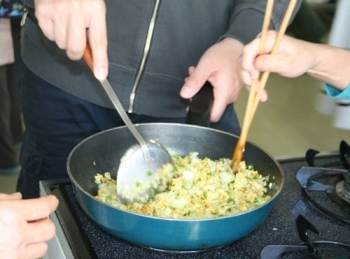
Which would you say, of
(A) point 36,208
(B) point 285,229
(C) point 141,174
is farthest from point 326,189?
(A) point 36,208

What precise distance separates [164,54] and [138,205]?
1.38 feet

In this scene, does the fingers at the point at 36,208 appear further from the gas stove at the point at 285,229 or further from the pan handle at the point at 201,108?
the pan handle at the point at 201,108

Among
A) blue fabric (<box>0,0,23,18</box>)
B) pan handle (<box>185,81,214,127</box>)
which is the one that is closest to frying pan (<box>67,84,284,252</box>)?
pan handle (<box>185,81,214,127</box>)

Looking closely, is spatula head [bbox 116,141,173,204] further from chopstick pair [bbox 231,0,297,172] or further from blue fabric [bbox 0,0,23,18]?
blue fabric [bbox 0,0,23,18]

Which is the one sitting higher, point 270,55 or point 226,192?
point 270,55

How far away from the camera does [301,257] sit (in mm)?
876

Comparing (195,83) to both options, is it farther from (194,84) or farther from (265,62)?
(265,62)

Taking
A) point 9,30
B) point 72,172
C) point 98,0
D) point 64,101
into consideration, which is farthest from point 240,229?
point 9,30

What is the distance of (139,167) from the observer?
98 cm

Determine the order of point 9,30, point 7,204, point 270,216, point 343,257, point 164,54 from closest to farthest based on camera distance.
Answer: point 7,204
point 343,257
point 270,216
point 164,54
point 9,30

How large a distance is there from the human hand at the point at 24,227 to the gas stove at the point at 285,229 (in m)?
0.09

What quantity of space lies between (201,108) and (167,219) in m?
0.34

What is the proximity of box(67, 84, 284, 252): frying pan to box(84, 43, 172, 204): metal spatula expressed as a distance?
0.19 ft

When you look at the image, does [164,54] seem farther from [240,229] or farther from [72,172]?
[240,229]
